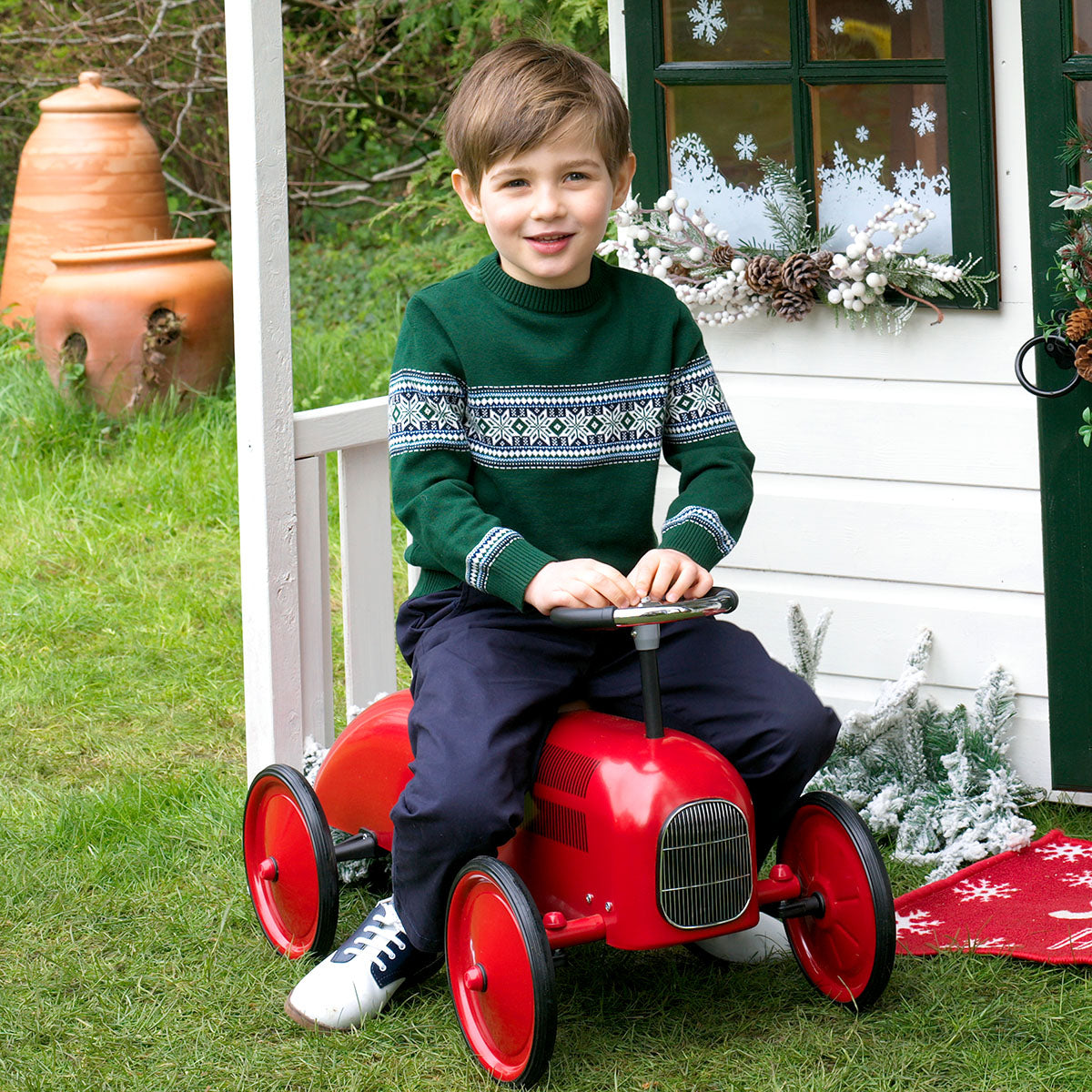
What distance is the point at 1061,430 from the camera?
9.66 feet

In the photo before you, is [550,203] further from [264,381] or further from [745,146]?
[745,146]

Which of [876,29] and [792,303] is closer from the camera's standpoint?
[876,29]

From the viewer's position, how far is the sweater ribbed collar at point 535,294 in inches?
95.4

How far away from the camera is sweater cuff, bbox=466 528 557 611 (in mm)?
2223

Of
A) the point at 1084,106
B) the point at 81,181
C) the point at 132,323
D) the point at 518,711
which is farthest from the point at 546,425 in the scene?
the point at 81,181

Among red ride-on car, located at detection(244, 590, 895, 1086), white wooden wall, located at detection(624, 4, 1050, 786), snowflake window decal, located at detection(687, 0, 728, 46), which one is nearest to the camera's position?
red ride-on car, located at detection(244, 590, 895, 1086)

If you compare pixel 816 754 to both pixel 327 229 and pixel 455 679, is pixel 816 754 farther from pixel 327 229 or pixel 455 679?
pixel 327 229

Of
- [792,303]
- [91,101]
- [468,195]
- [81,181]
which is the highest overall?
[91,101]

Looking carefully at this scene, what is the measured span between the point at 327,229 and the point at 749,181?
6898mm

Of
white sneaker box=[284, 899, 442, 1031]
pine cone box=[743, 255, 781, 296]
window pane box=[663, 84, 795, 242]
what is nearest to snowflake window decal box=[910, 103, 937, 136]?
window pane box=[663, 84, 795, 242]

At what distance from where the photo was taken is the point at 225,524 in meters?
5.59

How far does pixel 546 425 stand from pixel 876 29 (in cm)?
124

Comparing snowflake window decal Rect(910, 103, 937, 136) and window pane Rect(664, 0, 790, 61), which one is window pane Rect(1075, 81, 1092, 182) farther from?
window pane Rect(664, 0, 790, 61)

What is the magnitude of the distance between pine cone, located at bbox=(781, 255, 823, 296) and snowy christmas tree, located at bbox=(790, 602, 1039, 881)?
0.67 meters
